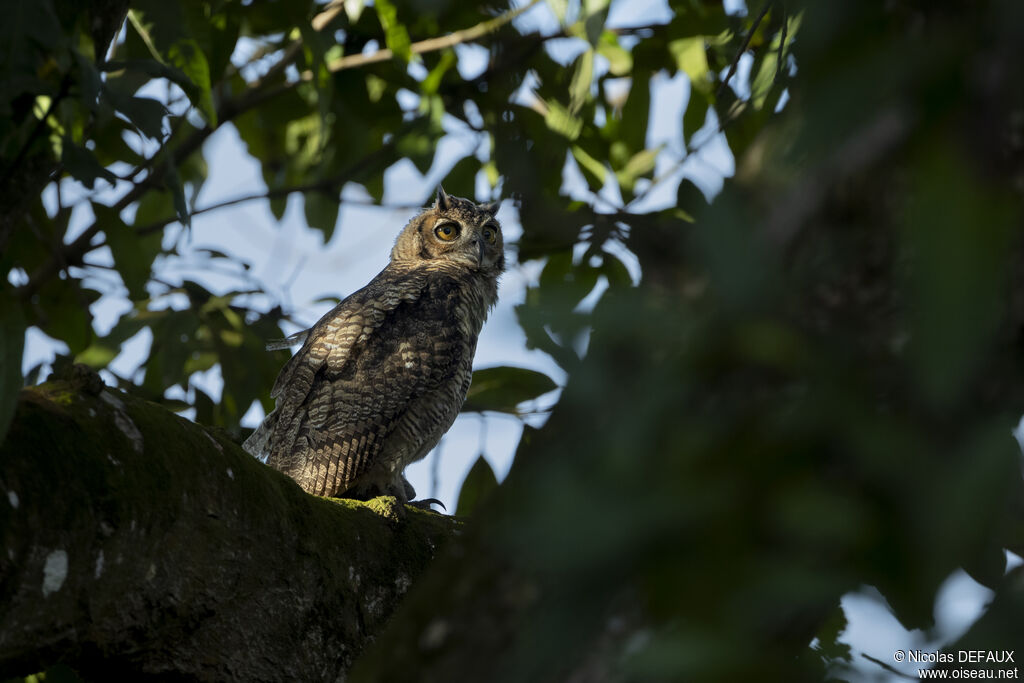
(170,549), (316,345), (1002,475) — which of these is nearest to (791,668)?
(1002,475)

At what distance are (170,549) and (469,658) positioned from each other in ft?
4.80

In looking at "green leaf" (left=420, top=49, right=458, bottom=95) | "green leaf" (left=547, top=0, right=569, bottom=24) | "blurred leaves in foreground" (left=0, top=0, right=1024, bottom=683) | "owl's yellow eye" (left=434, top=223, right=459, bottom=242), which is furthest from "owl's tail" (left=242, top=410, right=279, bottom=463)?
"blurred leaves in foreground" (left=0, top=0, right=1024, bottom=683)

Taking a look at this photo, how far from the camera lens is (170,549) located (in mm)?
2223

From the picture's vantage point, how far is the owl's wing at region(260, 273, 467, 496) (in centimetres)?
409

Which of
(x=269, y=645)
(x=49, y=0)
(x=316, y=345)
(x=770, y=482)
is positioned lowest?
(x=770, y=482)

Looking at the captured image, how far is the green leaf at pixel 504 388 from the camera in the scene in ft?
13.8

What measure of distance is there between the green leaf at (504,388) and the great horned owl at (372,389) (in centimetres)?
7

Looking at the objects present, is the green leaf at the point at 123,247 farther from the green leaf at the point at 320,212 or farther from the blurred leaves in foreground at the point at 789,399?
the blurred leaves in foreground at the point at 789,399

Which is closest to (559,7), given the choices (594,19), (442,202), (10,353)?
(594,19)

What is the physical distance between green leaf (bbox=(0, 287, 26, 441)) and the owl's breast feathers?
7.36 ft

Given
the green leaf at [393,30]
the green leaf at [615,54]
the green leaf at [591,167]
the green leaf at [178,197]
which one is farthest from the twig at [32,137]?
the green leaf at [615,54]

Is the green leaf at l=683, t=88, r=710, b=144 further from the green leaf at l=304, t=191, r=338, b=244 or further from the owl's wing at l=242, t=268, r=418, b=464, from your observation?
the green leaf at l=304, t=191, r=338, b=244

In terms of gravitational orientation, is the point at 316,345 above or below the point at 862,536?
above

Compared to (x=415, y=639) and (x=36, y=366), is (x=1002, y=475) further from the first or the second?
(x=36, y=366)
